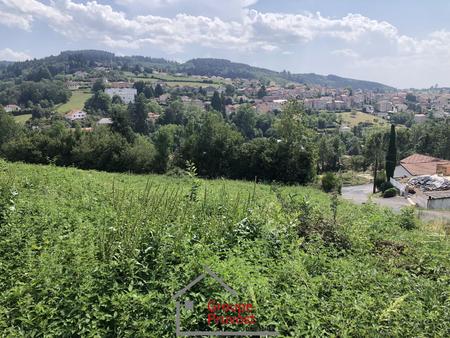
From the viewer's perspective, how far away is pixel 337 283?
174 inches

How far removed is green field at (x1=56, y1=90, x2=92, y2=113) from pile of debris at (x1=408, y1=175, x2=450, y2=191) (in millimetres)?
94064

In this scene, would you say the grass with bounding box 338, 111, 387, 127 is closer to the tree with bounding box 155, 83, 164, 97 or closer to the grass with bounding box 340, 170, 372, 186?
the grass with bounding box 340, 170, 372, 186

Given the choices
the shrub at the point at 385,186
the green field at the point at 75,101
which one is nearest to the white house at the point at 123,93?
the green field at the point at 75,101

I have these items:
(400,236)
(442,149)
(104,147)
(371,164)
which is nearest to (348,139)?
(371,164)

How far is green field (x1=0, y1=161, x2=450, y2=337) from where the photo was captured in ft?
11.6

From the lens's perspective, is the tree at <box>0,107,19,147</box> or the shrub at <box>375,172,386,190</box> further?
the tree at <box>0,107,19,147</box>

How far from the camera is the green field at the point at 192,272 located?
11.6 feet

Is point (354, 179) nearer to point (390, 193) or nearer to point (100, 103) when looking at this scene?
point (390, 193)

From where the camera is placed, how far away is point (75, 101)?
11825 centimetres

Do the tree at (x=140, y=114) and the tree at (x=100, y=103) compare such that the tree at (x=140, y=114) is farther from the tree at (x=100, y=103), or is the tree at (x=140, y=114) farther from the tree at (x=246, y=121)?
the tree at (x=100, y=103)

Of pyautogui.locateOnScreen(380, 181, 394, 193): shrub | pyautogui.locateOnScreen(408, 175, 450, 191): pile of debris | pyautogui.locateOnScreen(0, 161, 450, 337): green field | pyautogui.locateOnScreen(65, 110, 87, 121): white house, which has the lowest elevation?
pyautogui.locateOnScreen(380, 181, 394, 193): shrub

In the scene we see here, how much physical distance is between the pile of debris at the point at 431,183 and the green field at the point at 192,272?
36186 mm

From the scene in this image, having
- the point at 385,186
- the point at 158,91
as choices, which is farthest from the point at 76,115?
the point at 385,186

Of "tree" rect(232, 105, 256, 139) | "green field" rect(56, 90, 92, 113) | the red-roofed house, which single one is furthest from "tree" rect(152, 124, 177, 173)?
"green field" rect(56, 90, 92, 113)
